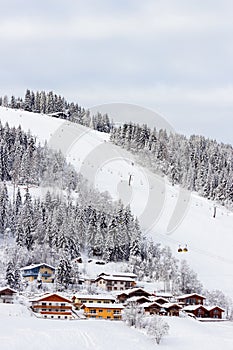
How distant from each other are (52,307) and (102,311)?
5.09m

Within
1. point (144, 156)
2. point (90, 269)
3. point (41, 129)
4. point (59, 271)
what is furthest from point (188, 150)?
point (59, 271)

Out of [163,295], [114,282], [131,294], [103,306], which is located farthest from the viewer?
[114,282]

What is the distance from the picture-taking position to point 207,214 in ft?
337

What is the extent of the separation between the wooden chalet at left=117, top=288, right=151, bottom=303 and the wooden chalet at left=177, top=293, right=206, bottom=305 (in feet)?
13.0

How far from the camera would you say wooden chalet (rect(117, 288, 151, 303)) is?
5907 cm

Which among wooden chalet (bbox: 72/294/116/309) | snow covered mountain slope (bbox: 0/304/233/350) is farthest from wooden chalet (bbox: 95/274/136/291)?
snow covered mountain slope (bbox: 0/304/233/350)

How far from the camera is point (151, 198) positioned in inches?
3999

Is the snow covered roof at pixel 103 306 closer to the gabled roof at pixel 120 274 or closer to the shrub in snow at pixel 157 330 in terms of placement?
the shrub in snow at pixel 157 330

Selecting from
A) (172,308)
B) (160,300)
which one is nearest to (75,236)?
(160,300)

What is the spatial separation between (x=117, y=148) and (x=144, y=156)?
22.3 feet

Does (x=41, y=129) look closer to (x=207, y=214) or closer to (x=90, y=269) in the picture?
(x=207, y=214)

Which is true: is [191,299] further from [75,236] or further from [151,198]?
[151,198]

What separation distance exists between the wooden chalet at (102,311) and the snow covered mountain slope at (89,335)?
5.10 meters

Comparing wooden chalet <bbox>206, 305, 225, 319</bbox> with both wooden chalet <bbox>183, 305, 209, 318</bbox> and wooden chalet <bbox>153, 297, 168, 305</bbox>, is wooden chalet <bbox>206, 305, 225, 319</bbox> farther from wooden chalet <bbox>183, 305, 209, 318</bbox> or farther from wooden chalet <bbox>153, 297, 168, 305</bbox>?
wooden chalet <bbox>153, 297, 168, 305</bbox>
